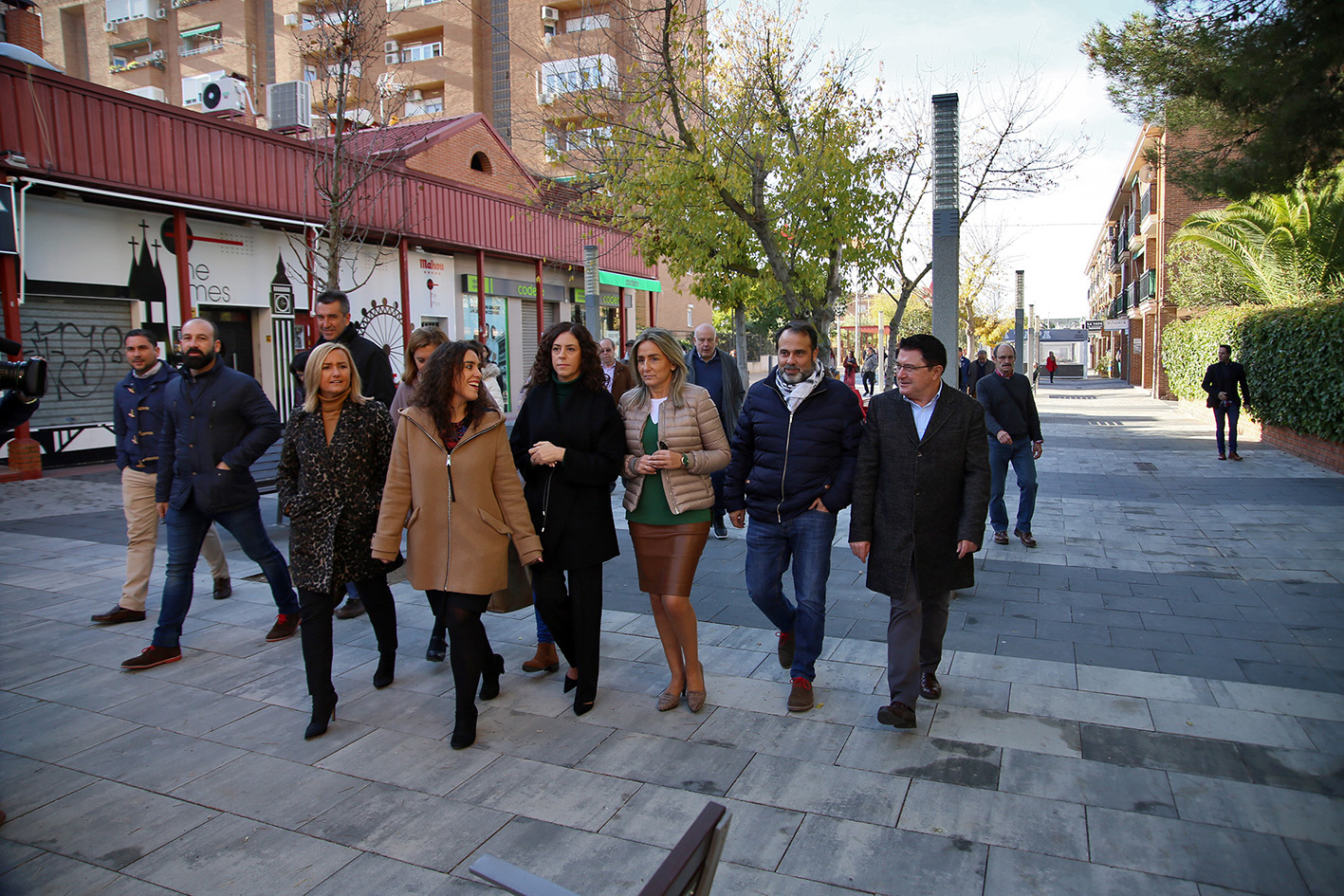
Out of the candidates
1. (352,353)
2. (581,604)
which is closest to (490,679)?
(581,604)

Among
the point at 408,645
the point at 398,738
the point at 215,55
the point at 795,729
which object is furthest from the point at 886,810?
the point at 215,55

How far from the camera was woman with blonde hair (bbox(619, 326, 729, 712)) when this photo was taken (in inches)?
164

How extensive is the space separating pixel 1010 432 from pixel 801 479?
4.10 m

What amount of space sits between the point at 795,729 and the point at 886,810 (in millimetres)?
776

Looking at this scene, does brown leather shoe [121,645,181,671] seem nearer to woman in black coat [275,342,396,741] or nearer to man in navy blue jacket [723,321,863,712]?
woman in black coat [275,342,396,741]

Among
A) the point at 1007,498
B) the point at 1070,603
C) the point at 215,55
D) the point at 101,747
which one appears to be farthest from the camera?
the point at 215,55

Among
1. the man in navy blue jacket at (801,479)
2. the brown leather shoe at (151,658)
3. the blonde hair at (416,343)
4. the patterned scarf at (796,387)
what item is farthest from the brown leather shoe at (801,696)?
the brown leather shoe at (151,658)

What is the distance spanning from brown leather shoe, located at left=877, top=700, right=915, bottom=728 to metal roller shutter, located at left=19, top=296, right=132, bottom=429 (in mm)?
13368

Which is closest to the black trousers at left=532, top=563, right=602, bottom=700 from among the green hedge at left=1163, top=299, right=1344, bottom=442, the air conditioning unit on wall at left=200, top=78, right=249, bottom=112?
the green hedge at left=1163, top=299, right=1344, bottom=442

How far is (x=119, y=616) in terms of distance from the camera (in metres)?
5.73

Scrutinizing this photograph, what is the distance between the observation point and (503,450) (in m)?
4.02

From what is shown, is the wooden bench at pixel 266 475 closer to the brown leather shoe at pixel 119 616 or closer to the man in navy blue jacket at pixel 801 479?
the brown leather shoe at pixel 119 616

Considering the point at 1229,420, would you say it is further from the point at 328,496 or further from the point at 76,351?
the point at 76,351

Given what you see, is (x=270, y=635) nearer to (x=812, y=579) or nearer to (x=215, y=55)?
(x=812, y=579)
